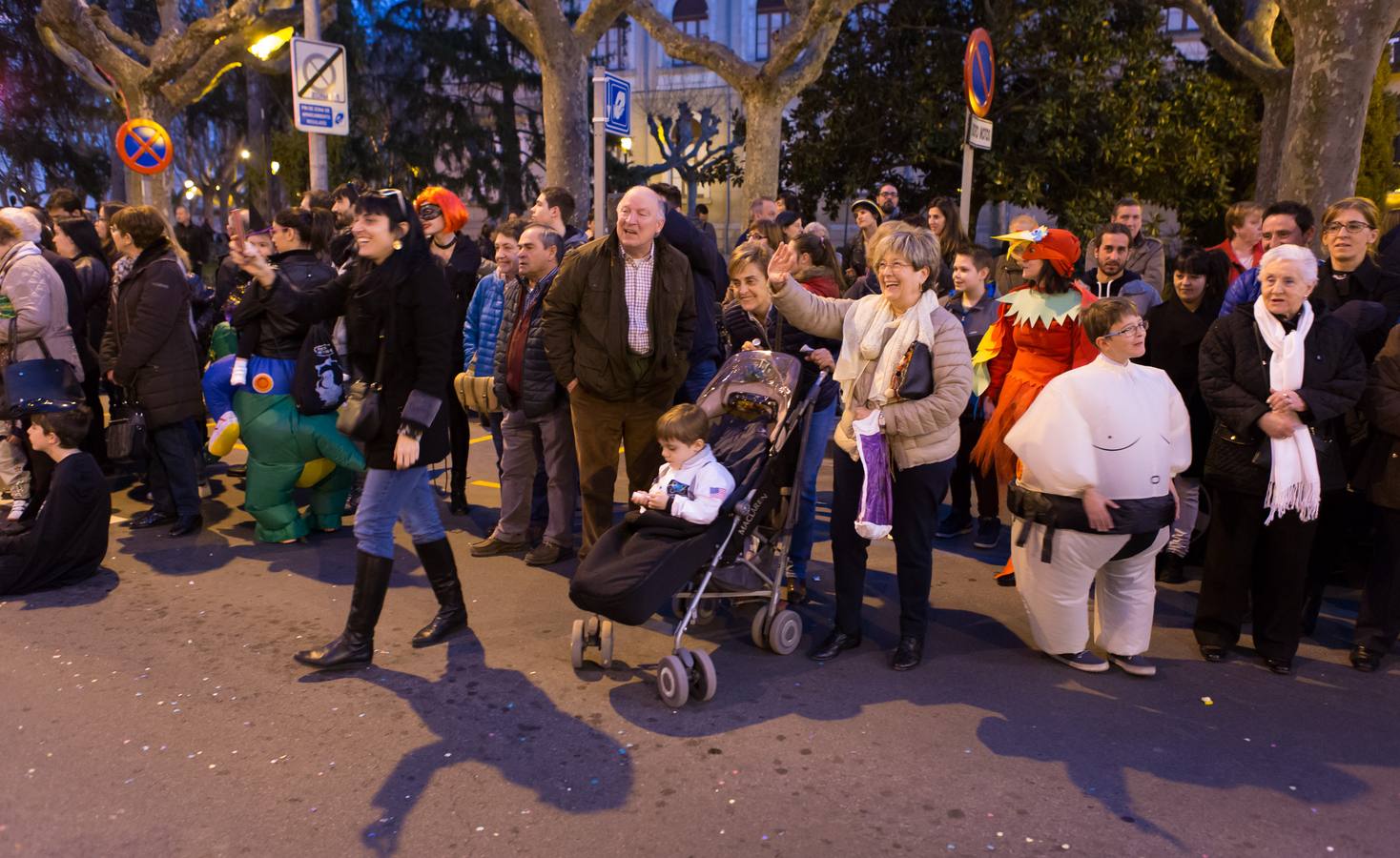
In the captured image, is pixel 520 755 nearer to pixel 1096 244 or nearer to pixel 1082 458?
pixel 1082 458

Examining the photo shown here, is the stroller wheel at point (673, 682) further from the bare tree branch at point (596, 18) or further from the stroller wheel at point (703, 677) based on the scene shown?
the bare tree branch at point (596, 18)

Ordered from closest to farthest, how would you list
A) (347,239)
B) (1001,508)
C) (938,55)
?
Answer: (347,239), (1001,508), (938,55)

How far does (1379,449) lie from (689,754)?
3.42m

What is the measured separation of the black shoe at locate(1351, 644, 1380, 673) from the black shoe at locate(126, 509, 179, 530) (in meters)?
6.72

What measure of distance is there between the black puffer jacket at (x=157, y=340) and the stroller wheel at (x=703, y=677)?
4.10 meters

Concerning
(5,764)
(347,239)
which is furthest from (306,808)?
(347,239)

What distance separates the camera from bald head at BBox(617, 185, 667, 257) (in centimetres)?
501

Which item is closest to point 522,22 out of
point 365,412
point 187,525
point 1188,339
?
point 187,525

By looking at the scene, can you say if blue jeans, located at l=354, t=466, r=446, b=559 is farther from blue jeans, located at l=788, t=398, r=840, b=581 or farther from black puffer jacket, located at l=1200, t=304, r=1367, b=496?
black puffer jacket, located at l=1200, t=304, r=1367, b=496

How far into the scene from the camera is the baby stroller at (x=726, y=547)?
4254mm

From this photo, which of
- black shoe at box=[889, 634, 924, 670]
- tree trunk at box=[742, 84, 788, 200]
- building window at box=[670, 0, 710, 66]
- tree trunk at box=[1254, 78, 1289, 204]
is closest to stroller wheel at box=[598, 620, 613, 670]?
black shoe at box=[889, 634, 924, 670]

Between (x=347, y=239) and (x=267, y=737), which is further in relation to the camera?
(x=347, y=239)

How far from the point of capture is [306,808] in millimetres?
3514

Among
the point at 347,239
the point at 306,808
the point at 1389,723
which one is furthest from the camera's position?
the point at 347,239
